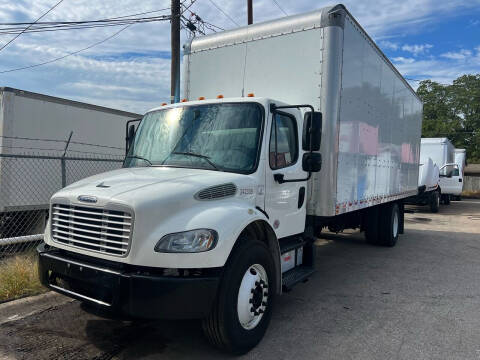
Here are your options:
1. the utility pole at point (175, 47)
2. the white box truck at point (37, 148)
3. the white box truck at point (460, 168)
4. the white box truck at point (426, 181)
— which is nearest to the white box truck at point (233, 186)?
the white box truck at point (37, 148)

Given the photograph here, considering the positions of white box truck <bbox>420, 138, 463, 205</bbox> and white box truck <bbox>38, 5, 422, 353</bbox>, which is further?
white box truck <bbox>420, 138, 463, 205</bbox>

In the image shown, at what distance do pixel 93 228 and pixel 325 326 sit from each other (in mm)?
2670

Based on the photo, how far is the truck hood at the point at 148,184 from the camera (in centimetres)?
323

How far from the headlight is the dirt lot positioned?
1.13 metres

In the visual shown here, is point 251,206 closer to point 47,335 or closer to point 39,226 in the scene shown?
point 47,335

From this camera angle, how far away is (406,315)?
15.4ft

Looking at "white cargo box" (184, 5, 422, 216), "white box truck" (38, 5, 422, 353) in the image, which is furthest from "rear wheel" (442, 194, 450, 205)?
"white box truck" (38, 5, 422, 353)

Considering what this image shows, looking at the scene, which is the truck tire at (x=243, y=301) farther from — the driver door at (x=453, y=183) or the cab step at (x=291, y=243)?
the driver door at (x=453, y=183)

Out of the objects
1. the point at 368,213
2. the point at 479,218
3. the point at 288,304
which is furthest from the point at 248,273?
the point at 479,218

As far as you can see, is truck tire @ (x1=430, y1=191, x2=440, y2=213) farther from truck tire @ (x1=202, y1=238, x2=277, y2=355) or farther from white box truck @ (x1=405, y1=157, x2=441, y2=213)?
truck tire @ (x1=202, y1=238, x2=277, y2=355)

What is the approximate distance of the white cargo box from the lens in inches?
194

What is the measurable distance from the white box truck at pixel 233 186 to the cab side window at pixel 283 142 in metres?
0.02

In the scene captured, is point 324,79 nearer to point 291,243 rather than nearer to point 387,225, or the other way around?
point 291,243

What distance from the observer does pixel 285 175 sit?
4344 millimetres
